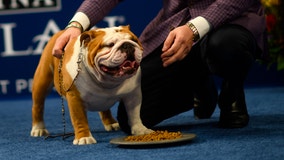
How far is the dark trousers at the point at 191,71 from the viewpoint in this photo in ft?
7.20

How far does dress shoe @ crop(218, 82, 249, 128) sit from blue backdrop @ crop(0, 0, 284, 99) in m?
2.07

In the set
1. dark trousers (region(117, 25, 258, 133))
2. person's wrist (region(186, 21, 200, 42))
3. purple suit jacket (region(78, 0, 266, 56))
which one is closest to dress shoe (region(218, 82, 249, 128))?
dark trousers (region(117, 25, 258, 133))

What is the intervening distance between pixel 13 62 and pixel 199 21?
2.62 meters

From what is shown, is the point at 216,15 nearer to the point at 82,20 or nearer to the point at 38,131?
the point at 82,20

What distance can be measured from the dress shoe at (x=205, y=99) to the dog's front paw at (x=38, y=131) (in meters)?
0.69

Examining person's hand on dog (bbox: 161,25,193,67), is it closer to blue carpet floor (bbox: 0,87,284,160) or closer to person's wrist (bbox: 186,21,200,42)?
person's wrist (bbox: 186,21,200,42)

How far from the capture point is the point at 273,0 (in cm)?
417

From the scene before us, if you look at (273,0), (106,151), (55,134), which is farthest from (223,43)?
(273,0)

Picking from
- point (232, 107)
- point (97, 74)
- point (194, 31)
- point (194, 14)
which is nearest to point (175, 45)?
point (194, 31)

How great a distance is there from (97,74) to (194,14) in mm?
540

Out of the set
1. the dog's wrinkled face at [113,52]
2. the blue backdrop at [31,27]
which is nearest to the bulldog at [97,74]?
the dog's wrinkled face at [113,52]

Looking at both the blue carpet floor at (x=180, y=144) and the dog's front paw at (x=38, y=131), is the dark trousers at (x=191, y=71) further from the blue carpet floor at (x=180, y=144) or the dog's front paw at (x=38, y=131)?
the dog's front paw at (x=38, y=131)

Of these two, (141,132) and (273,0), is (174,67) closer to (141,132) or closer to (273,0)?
(141,132)

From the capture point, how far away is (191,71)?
8.25ft
